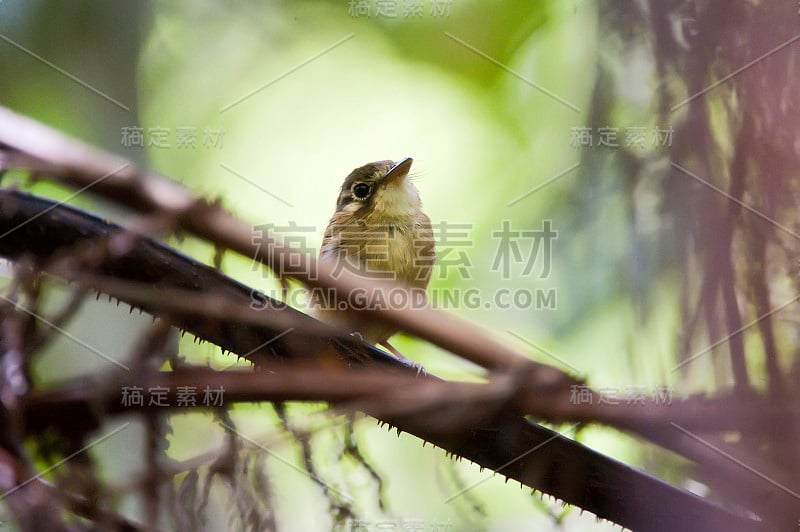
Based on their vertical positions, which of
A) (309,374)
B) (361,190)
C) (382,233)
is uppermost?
(361,190)

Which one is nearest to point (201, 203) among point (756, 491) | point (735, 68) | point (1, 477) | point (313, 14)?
point (1, 477)

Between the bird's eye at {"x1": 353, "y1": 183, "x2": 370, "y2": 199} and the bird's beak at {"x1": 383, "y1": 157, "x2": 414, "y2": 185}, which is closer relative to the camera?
the bird's beak at {"x1": 383, "y1": 157, "x2": 414, "y2": 185}

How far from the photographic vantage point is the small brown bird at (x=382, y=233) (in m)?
3.62

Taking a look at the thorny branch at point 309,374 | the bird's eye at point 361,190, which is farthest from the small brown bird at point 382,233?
the thorny branch at point 309,374

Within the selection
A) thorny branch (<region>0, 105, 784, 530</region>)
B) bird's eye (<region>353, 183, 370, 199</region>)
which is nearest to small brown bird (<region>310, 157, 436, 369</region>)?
bird's eye (<region>353, 183, 370, 199</region>)

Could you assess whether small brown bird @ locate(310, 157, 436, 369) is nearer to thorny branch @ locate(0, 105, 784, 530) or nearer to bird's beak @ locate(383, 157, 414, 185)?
bird's beak @ locate(383, 157, 414, 185)

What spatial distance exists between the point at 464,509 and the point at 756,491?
1.08 m

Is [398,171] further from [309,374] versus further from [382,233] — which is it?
[309,374]

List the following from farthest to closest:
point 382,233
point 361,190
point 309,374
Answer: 1. point 361,190
2. point 382,233
3. point 309,374

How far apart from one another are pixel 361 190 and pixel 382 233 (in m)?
0.34

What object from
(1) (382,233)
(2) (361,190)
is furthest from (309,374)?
(2) (361,190)

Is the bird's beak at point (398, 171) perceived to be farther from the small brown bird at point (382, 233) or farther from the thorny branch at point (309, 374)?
the thorny branch at point (309, 374)

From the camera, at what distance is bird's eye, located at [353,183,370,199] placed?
3.95 metres

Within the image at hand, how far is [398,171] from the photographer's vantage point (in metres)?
3.76
